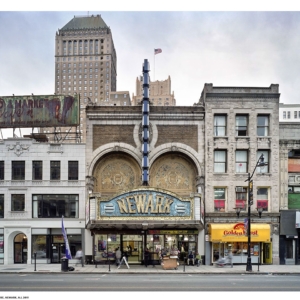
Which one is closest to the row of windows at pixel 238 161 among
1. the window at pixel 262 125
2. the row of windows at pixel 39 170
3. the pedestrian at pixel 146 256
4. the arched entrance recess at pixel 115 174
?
the window at pixel 262 125

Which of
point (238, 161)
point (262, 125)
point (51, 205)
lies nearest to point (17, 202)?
point (51, 205)

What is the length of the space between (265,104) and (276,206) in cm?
935

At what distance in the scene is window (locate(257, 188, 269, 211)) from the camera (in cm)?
3781

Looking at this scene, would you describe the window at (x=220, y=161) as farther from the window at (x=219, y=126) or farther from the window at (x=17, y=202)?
the window at (x=17, y=202)

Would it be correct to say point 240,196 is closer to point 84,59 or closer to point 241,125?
point 241,125

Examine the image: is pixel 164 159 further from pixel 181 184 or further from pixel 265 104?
pixel 265 104

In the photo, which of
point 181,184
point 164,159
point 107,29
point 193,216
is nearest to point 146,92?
point 164,159

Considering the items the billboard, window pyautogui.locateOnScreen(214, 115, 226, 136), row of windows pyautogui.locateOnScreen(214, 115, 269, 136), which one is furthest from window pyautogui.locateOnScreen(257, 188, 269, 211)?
the billboard

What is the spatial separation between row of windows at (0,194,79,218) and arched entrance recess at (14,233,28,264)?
95.5 inches

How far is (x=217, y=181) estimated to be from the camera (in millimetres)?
37844

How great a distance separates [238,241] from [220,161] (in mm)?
Answer: 7311

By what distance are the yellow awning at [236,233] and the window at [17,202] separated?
1723cm

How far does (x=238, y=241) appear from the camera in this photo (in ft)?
121

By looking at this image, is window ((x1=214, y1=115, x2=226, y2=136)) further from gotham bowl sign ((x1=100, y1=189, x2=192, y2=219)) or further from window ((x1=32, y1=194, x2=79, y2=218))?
window ((x1=32, y1=194, x2=79, y2=218))
